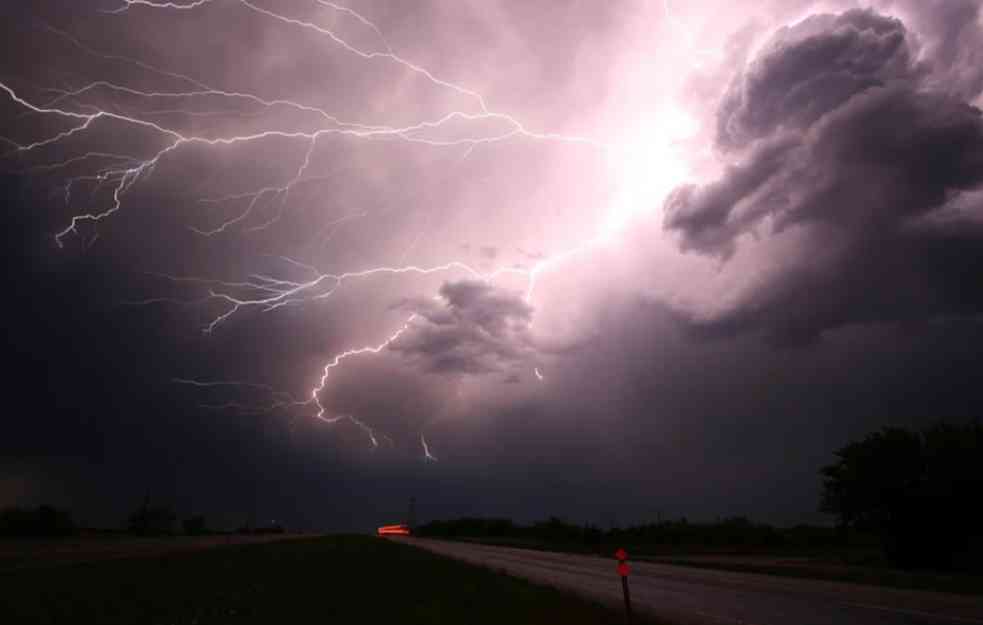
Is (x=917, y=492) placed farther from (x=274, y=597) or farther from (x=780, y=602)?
(x=274, y=597)

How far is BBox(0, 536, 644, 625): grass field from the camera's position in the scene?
14.0 meters

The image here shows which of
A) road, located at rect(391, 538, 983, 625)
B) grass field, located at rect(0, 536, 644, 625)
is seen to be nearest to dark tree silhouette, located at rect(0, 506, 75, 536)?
grass field, located at rect(0, 536, 644, 625)

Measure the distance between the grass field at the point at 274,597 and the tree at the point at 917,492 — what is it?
17.6 metres

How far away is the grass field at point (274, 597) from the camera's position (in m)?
14.0

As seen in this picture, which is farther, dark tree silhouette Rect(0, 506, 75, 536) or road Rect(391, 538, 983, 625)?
dark tree silhouette Rect(0, 506, 75, 536)

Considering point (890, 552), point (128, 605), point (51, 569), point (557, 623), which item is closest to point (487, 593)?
point (557, 623)

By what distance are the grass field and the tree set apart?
57.8 ft

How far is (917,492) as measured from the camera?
1186 inches

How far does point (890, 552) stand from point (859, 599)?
54.3 feet

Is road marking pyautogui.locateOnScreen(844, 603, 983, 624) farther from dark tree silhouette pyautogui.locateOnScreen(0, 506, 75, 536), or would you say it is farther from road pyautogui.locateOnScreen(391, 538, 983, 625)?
dark tree silhouette pyautogui.locateOnScreen(0, 506, 75, 536)

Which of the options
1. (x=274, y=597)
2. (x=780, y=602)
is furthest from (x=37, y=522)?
(x=780, y=602)

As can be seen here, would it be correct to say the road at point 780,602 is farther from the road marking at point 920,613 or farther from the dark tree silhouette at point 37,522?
the dark tree silhouette at point 37,522

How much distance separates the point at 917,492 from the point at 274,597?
27057 mm

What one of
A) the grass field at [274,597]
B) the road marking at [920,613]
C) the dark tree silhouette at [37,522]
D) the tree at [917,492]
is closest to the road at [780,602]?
the road marking at [920,613]
